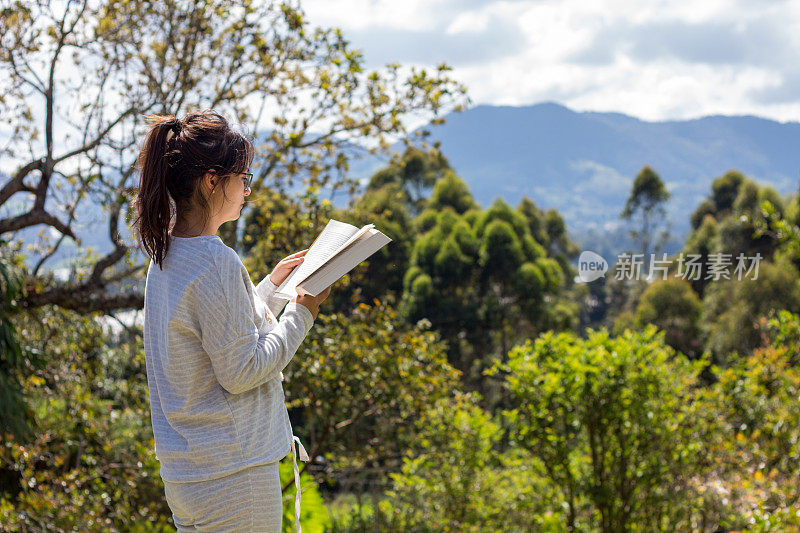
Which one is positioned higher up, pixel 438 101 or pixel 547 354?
pixel 438 101

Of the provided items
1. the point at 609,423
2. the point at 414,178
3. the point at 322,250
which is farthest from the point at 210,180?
the point at 414,178

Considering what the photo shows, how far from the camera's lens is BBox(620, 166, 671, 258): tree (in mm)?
27422

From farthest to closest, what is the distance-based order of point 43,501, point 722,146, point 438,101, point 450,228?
point 722,146, point 450,228, point 438,101, point 43,501

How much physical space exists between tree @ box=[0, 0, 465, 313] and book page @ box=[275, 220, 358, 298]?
2.58 metres

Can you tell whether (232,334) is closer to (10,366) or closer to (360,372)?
(360,372)

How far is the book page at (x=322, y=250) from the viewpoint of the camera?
1.26 metres

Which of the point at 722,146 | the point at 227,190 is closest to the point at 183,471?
the point at 227,190

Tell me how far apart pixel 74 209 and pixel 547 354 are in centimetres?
295

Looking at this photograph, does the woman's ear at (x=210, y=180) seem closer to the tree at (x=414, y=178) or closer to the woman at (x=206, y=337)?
the woman at (x=206, y=337)

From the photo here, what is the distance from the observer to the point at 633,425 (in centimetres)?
393

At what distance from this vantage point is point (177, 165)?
116cm

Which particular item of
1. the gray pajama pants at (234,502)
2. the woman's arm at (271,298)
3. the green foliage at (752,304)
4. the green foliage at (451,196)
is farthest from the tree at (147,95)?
the green foliage at (451,196)

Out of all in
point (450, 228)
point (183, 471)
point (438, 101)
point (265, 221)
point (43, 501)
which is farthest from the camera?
point (450, 228)

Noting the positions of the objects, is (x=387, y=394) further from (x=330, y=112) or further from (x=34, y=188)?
(x=34, y=188)
